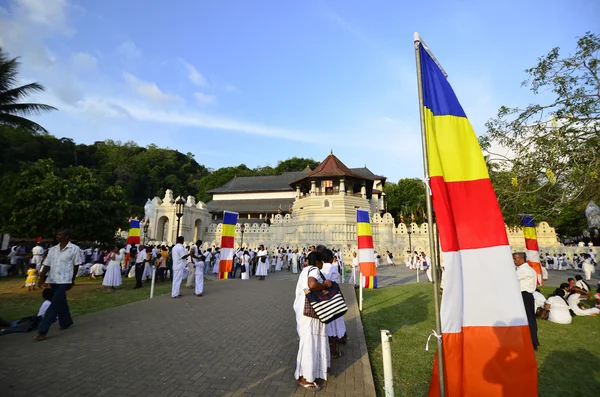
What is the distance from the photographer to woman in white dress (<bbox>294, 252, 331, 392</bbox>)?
11.6 feet

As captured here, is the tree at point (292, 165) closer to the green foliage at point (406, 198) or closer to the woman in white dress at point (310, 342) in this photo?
the green foliage at point (406, 198)

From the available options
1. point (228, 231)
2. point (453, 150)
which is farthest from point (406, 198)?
point (453, 150)

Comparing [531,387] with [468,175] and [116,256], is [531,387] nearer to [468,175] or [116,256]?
[468,175]

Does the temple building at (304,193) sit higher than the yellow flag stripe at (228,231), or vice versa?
the temple building at (304,193)

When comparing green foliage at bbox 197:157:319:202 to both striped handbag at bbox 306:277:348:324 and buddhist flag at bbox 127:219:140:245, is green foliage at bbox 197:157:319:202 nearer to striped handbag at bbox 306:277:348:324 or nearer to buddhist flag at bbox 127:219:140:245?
buddhist flag at bbox 127:219:140:245

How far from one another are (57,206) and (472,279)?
17911 mm

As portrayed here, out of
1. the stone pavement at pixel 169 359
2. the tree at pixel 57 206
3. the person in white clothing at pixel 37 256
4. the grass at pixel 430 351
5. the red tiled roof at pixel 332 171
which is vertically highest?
the red tiled roof at pixel 332 171

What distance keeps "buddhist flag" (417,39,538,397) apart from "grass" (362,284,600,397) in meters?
1.39

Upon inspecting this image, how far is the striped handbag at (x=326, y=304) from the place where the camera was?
3574 mm

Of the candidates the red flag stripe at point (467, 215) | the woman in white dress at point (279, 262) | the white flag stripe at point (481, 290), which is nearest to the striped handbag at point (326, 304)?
the white flag stripe at point (481, 290)

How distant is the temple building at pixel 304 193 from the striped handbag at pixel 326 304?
27.3 meters

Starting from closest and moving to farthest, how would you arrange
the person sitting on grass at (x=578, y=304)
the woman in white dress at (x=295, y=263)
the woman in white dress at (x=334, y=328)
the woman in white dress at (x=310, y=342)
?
1. the woman in white dress at (x=310, y=342)
2. the woman in white dress at (x=334, y=328)
3. the person sitting on grass at (x=578, y=304)
4. the woman in white dress at (x=295, y=263)

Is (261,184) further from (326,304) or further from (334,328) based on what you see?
(326,304)

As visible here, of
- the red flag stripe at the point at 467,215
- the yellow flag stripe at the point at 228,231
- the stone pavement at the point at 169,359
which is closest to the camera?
the red flag stripe at the point at 467,215
